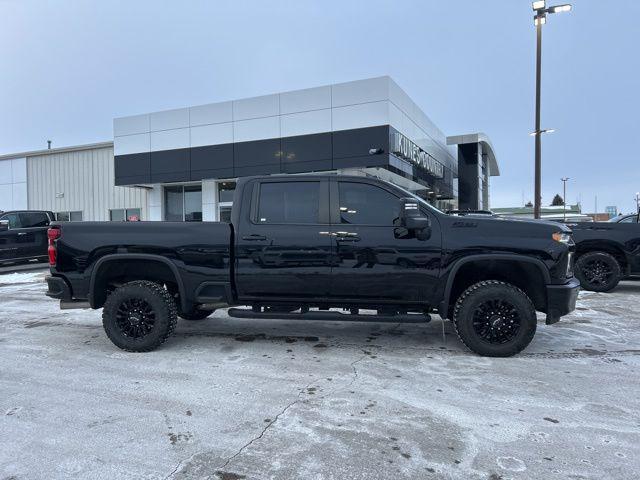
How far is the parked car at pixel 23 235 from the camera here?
Result: 1398 cm

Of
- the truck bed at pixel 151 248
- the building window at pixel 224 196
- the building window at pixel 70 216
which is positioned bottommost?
the truck bed at pixel 151 248

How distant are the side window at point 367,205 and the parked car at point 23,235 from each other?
1267 cm

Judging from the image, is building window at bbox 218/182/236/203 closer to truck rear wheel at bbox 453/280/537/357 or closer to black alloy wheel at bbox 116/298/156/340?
black alloy wheel at bbox 116/298/156/340

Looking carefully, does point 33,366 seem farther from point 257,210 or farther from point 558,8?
point 558,8

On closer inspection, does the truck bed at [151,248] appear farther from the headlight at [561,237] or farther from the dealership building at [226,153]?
the dealership building at [226,153]

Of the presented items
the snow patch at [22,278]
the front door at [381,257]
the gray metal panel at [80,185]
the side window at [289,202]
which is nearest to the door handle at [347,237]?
the front door at [381,257]

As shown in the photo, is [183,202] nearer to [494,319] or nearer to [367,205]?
[367,205]

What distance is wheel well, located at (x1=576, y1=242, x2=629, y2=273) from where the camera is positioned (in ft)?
30.9

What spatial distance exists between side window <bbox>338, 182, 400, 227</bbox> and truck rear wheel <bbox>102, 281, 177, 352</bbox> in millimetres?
2266

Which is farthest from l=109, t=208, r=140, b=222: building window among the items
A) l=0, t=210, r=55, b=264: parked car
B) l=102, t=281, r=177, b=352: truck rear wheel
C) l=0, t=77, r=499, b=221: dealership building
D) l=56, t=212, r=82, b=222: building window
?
l=102, t=281, r=177, b=352: truck rear wheel

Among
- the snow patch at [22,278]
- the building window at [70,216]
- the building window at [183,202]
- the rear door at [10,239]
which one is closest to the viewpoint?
the snow patch at [22,278]

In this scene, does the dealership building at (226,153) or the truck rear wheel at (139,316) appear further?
the dealership building at (226,153)

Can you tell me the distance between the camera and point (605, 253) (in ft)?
30.8

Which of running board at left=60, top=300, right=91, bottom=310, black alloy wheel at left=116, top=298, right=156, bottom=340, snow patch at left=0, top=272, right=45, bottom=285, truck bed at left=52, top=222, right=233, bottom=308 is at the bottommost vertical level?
snow patch at left=0, top=272, right=45, bottom=285
